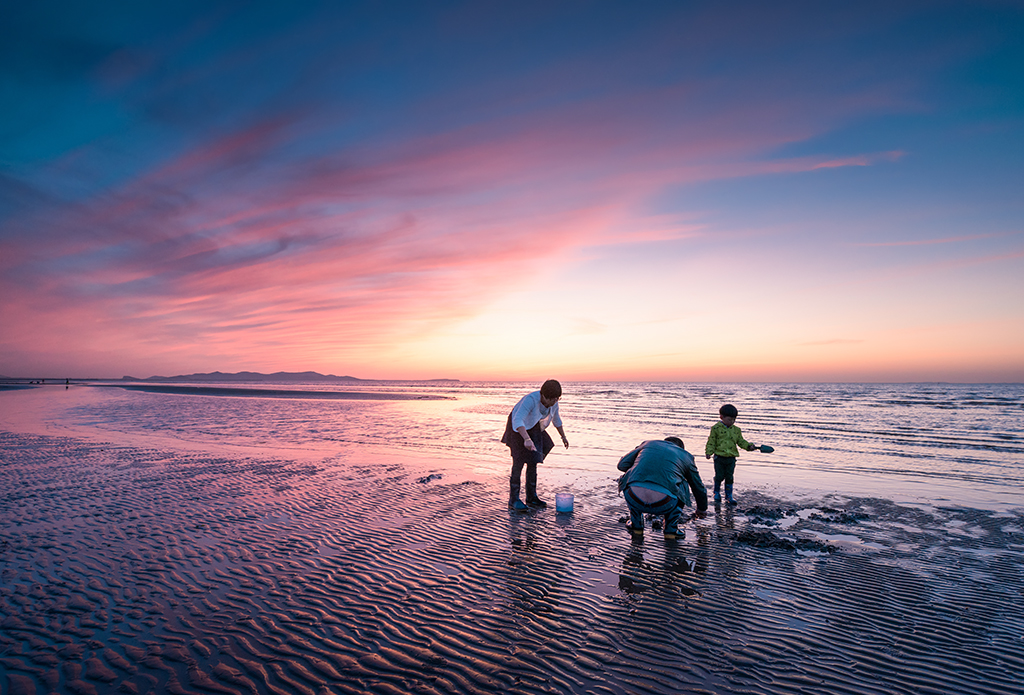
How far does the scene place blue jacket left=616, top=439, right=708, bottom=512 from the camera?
6.88 metres

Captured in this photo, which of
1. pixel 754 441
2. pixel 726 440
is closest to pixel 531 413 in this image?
pixel 726 440

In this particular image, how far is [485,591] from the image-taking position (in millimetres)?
5590

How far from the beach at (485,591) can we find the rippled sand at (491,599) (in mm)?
28

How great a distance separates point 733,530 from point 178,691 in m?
7.59

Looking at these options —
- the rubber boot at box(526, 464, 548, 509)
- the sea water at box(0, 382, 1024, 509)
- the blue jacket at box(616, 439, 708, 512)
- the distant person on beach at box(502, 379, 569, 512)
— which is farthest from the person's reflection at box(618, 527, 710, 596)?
the sea water at box(0, 382, 1024, 509)

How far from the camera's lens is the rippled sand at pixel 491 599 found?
158 inches

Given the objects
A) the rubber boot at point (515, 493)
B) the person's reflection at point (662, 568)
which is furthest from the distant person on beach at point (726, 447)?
the rubber boot at point (515, 493)

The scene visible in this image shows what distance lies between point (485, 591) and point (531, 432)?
3656 millimetres

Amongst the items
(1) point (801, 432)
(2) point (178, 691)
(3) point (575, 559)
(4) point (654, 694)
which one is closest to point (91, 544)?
(2) point (178, 691)

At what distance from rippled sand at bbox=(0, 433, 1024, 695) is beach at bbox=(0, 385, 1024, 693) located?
3 cm

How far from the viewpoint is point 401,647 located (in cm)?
439

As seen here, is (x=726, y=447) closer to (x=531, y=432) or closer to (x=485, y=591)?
(x=531, y=432)

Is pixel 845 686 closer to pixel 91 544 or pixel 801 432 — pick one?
pixel 91 544

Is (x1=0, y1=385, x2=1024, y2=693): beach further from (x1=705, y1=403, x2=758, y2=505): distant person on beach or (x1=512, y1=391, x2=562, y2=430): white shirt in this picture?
(x1=512, y1=391, x2=562, y2=430): white shirt
